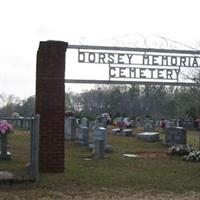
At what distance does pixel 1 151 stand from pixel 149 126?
24909 millimetres

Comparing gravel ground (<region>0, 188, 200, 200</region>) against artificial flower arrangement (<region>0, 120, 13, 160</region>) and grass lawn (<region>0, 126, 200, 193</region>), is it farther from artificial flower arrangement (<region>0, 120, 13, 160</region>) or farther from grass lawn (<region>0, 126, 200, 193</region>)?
artificial flower arrangement (<region>0, 120, 13, 160</region>)

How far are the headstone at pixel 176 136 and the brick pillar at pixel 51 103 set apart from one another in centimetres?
1239

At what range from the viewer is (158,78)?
16469mm

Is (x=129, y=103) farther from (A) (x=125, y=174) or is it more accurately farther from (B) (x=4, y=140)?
(A) (x=125, y=174)

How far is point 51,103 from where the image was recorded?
12602mm

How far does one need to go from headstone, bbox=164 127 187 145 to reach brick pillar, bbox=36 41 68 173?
12.4 m

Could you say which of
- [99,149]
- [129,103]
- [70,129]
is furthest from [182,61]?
[129,103]

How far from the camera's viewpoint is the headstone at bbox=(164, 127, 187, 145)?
79.0 ft

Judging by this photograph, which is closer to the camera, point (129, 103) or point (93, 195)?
point (93, 195)

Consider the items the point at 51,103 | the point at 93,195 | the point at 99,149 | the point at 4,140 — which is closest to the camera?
the point at 93,195

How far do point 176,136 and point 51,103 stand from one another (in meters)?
12.9

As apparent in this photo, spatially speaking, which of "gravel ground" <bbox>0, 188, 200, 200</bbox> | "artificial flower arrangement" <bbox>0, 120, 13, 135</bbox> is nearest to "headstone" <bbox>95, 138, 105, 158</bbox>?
"artificial flower arrangement" <bbox>0, 120, 13, 135</bbox>

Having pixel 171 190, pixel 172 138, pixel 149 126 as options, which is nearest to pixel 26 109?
pixel 149 126

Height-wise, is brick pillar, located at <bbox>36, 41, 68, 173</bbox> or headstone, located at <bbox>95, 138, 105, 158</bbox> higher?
brick pillar, located at <bbox>36, 41, 68, 173</bbox>
